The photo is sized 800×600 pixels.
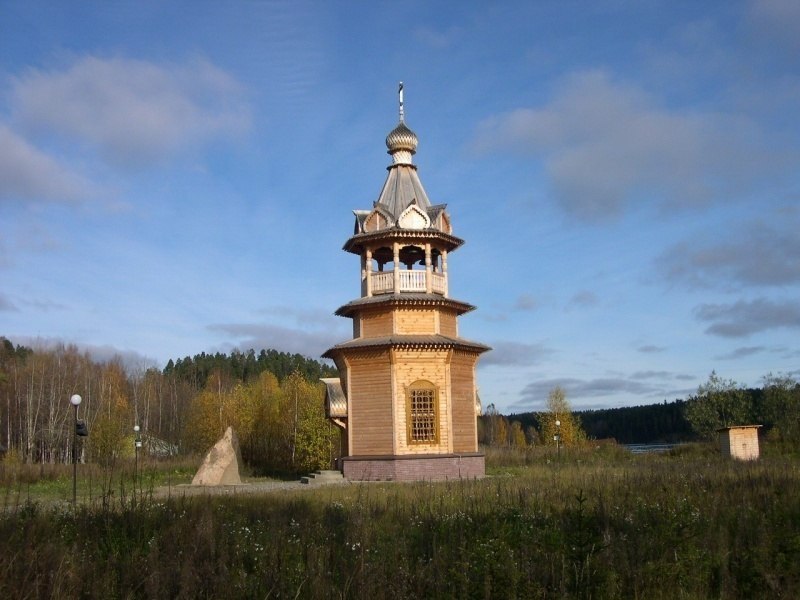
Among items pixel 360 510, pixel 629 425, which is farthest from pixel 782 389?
pixel 629 425

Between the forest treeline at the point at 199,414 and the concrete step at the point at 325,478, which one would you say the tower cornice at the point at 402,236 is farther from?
the forest treeline at the point at 199,414

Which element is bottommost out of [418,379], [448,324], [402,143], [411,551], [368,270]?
[411,551]

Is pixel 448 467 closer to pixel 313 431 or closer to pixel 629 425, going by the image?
pixel 313 431

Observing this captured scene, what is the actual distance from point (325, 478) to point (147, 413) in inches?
1841

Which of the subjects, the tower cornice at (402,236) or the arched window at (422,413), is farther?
the tower cornice at (402,236)

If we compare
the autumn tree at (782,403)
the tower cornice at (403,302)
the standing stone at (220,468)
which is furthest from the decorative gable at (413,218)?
the autumn tree at (782,403)

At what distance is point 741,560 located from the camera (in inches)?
333

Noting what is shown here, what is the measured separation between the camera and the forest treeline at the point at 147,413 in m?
40.3

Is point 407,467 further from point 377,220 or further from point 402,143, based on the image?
point 402,143

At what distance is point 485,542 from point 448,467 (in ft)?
54.7

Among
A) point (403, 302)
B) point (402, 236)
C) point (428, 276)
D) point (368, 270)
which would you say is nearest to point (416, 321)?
point (403, 302)

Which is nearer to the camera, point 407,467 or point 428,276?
point 407,467

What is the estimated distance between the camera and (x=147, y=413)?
67.7m

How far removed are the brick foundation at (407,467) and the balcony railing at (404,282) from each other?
5.74 metres
